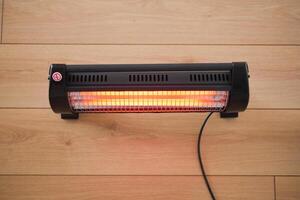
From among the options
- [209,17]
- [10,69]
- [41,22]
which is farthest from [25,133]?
[209,17]

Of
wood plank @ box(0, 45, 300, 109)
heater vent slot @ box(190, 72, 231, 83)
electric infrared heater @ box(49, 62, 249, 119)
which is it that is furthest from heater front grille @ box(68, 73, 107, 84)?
wood plank @ box(0, 45, 300, 109)

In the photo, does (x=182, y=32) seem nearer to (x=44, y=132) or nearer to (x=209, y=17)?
(x=209, y=17)

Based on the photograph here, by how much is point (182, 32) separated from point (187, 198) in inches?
24.3

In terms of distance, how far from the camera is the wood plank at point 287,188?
43.1 inches

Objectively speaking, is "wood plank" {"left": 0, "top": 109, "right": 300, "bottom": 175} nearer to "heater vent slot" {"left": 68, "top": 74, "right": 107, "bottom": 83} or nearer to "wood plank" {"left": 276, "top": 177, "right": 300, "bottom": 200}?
"wood plank" {"left": 276, "top": 177, "right": 300, "bottom": 200}

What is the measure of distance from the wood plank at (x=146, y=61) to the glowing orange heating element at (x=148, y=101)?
31cm

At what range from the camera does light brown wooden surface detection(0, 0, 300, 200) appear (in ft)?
3.59

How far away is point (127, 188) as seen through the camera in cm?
109

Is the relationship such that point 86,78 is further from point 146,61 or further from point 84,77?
point 146,61

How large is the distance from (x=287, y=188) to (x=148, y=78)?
0.69 metres

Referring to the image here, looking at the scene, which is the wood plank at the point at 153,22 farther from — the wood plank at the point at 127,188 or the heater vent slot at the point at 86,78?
the wood plank at the point at 127,188

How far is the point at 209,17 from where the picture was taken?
1.17 meters

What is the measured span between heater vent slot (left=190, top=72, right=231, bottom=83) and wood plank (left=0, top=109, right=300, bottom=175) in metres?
0.34

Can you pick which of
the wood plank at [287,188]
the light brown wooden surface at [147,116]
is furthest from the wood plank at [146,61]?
the wood plank at [287,188]
